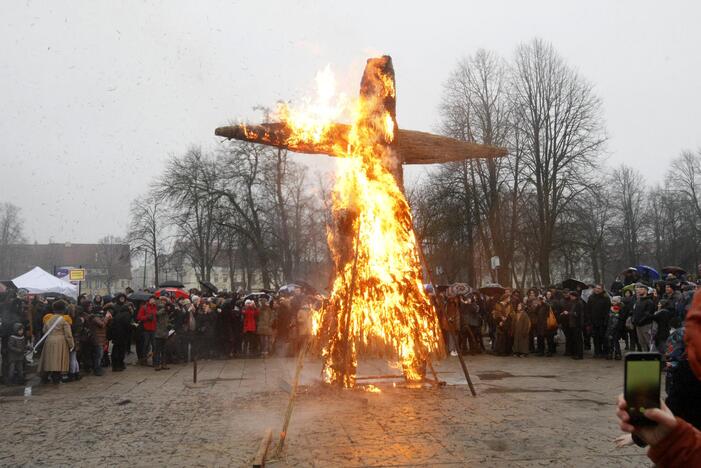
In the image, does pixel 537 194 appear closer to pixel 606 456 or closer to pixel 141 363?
pixel 141 363

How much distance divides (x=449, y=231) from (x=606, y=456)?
24.9 metres

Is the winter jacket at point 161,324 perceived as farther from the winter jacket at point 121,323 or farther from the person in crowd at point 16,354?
the person in crowd at point 16,354

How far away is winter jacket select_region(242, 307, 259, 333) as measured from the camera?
52.2ft

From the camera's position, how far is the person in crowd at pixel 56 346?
11.3 meters

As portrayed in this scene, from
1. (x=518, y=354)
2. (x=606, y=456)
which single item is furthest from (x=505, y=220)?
(x=606, y=456)

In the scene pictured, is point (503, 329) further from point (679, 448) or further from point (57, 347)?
point (679, 448)

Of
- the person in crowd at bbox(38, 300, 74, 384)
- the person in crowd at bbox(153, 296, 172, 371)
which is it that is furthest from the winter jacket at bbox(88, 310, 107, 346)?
the person in crowd at bbox(153, 296, 172, 371)

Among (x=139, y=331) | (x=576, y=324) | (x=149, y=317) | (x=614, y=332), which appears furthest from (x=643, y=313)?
(x=139, y=331)

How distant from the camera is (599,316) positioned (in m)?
14.7

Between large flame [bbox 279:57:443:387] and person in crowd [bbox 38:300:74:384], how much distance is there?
18.0 ft

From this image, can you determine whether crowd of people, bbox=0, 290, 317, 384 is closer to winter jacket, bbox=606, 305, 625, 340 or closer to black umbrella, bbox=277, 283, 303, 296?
black umbrella, bbox=277, 283, 303, 296

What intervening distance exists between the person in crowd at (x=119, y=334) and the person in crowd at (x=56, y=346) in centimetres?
181

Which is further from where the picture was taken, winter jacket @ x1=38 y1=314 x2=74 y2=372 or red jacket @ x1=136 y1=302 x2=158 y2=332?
red jacket @ x1=136 y1=302 x2=158 y2=332

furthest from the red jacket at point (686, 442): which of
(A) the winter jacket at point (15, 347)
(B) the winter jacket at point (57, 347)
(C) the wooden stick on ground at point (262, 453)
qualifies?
(A) the winter jacket at point (15, 347)
